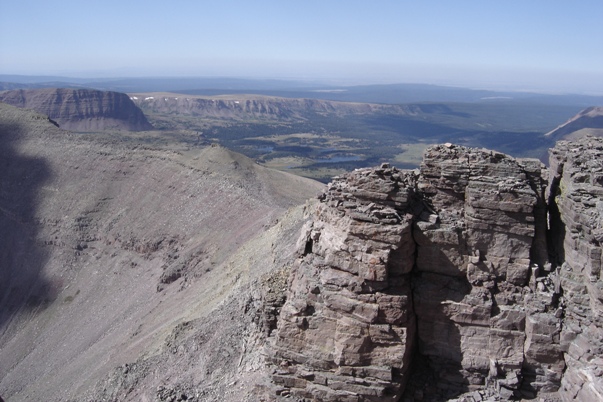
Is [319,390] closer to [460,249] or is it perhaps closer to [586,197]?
[460,249]

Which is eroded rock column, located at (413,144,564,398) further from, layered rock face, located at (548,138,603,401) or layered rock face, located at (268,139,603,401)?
layered rock face, located at (548,138,603,401)

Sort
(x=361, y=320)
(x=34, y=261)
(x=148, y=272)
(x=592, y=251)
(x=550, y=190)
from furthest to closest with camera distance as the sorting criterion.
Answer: (x=34, y=261)
(x=148, y=272)
(x=550, y=190)
(x=361, y=320)
(x=592, y=251)

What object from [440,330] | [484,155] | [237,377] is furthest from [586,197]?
[237,377]

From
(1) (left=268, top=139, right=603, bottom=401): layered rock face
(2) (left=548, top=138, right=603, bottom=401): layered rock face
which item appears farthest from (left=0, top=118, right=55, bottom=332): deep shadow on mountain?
(2) (left=548, top=138, right=603, bottom=401): layered rock face

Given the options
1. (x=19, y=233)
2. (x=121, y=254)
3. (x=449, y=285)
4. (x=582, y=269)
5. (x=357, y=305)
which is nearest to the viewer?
(x=582, y=269)

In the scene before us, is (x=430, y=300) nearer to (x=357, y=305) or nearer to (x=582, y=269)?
(x=357, y=305)

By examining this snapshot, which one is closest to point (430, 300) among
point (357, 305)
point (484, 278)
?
point (484, 278)

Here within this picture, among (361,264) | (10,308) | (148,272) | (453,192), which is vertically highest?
(453,192)
